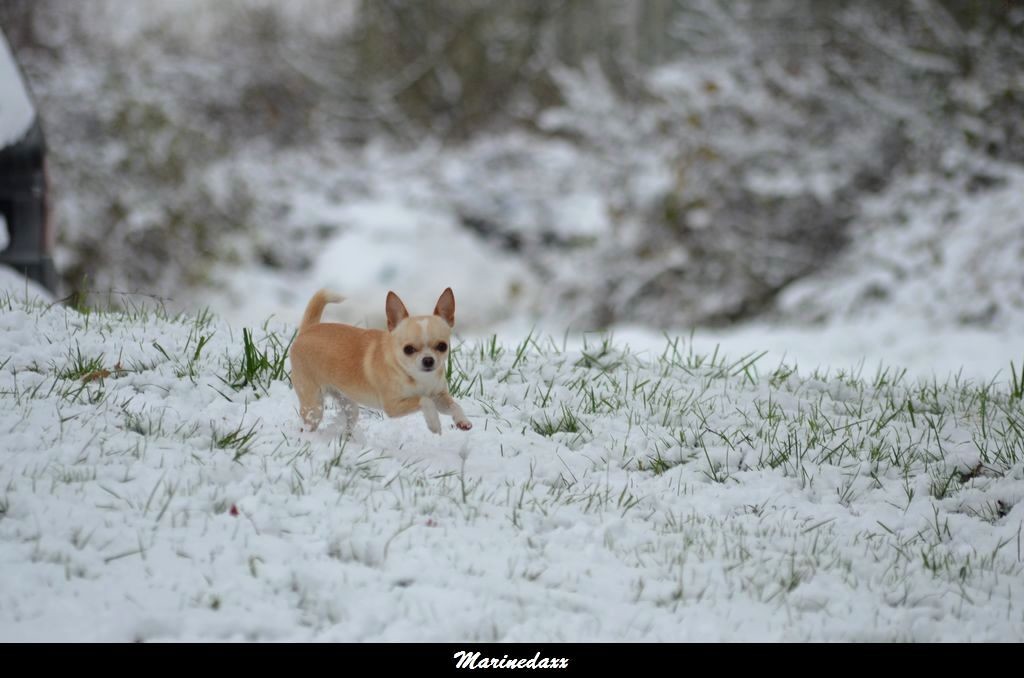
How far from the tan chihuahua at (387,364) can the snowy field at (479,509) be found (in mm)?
220

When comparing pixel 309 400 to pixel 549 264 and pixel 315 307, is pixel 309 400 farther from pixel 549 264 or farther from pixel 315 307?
pixel 549 264

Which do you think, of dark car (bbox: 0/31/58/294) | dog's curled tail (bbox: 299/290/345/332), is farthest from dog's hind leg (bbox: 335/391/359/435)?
dark car (bbox: 0/31/58/294)

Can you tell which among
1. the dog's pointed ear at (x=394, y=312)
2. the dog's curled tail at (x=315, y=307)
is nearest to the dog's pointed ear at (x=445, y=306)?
the dog's pointed ear at (x=394, y=312)

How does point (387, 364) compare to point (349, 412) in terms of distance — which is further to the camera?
point (349, 412)

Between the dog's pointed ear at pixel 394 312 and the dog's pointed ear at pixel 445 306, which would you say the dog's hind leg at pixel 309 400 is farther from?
the dog's pointed ear at pixel 445 306

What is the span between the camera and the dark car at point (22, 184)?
20.5 ft

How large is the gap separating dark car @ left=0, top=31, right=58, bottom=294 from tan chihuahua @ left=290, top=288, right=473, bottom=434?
366 cm

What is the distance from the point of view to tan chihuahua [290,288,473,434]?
10.7ft

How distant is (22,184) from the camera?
6.55 m

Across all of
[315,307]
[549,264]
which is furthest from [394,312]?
[549,264]

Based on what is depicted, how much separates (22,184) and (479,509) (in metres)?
4.86

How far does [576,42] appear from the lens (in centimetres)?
1526

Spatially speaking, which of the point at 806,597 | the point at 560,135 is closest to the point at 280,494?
the point at 806,597

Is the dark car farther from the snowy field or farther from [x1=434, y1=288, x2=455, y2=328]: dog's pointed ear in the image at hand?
[x1=434, y1=288, x2=455, y2=328]: dog's pointed ear
